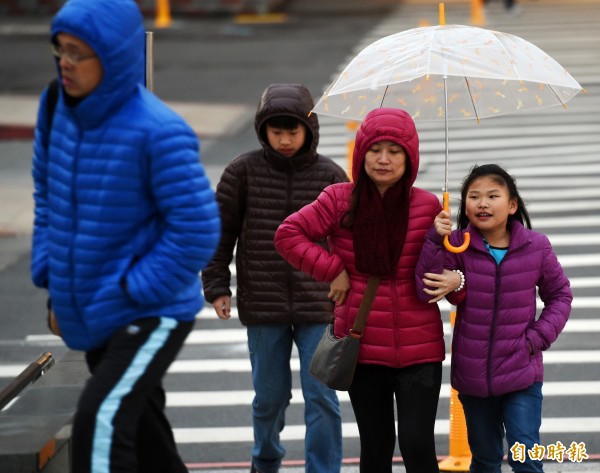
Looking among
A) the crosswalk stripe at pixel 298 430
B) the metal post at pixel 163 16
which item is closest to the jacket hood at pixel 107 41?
the crosswalk stripe at pixel 298 430

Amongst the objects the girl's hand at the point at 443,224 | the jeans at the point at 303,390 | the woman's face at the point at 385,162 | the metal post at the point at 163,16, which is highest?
the metal post at the point at 163,16

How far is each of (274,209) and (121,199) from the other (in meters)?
1.92

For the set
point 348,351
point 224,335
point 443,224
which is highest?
point 443,224

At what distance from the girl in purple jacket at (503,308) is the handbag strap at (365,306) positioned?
0.31m

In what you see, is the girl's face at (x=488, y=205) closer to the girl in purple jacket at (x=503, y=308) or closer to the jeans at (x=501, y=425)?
the girl in purple jacket at (x=503, y=308)

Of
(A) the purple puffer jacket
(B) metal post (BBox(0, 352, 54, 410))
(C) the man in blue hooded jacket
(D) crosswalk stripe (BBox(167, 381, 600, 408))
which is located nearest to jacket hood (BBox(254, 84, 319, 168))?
(A) the purple puffer jacket

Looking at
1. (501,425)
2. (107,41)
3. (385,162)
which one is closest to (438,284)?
(385,162)

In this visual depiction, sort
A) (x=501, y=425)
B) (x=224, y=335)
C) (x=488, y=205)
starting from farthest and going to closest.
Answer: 1. (x=224, y=335)
2. (x=501, y=425)
3. (x=488, y=205)

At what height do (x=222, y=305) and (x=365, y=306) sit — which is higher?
(x=365, y=306)

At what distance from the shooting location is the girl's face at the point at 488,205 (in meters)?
5.74

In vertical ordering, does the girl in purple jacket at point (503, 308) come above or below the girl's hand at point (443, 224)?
below

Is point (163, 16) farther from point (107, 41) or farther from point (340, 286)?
point (107, 41)

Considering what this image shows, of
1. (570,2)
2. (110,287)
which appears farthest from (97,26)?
(570,2)

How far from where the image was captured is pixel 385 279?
559 cm
